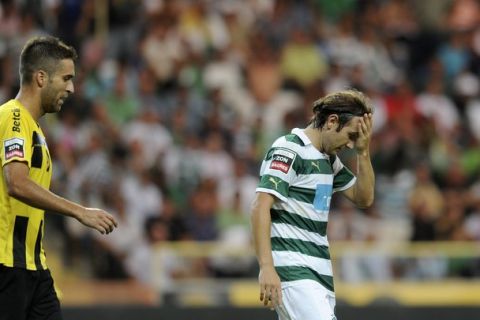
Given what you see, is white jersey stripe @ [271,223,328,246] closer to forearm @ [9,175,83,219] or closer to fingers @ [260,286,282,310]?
fingers @ [260,286,282,310]

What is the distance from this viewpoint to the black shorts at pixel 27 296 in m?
6.53

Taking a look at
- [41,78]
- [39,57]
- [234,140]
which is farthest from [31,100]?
[234,140]

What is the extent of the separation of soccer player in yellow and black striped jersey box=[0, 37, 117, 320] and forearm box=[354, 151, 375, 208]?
1830mm

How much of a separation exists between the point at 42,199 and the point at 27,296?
0.67 metres

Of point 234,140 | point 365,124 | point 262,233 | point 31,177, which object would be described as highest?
point 234,140

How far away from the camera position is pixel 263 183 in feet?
22.5

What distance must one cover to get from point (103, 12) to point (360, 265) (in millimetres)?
5846

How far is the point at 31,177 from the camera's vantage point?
258 inches

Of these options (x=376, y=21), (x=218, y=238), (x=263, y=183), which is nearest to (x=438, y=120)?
(x=376, y=21)

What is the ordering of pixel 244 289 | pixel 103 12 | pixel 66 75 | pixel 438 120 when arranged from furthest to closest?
pixel 103 12
pixel 438 120
pixel 244 289
pixel 66 75

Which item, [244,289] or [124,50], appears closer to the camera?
[244,289]

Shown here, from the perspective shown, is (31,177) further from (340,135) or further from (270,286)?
(340,135)

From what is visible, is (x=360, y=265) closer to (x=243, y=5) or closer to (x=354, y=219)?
(x=354, y=219)

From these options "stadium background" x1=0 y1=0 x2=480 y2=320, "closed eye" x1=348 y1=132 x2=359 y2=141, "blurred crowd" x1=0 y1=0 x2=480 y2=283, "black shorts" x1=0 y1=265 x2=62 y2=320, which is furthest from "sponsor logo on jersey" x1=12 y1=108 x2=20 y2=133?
"blurred crowd" x1=0 y1=0 x2=480 y2=283
